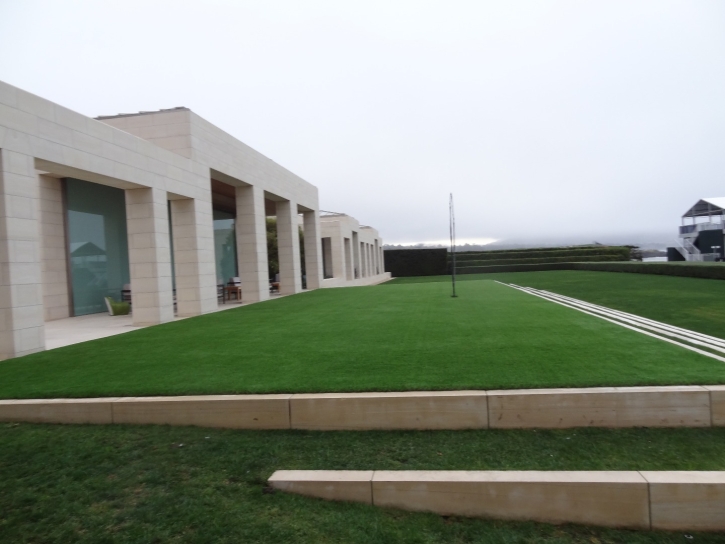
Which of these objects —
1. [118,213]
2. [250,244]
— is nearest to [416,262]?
[250,244]

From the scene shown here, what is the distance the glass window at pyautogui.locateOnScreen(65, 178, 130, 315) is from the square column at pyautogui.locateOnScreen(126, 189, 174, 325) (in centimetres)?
367

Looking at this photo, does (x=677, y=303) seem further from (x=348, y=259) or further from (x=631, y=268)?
(x=348, y=259)

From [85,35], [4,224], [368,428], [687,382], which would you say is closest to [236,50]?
[85,35]

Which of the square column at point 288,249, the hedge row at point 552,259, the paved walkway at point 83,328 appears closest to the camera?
the paved walkway at point 83,328

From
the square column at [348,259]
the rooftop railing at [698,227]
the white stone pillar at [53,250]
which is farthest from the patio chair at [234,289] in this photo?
the rooftop railing at [698,227]

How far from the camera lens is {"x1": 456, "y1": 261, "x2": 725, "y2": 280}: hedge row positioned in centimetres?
1658

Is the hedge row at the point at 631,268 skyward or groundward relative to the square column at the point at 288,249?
groundward

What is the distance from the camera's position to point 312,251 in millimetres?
21969

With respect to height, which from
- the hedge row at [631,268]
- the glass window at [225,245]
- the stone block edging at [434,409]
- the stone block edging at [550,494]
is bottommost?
the stone block edging at [550,494]

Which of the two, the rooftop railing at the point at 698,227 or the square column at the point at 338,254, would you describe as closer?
the square column at the point at 338,254

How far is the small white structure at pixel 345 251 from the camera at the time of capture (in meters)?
28.1

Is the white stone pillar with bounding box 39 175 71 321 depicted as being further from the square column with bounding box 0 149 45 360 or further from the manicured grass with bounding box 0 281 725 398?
the square column with bounding box 0 149 45 360

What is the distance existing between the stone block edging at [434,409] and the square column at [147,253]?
6.15 meters

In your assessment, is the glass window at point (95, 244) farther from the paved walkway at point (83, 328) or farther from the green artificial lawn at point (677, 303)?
the green artificial lawn at point (677, 303)
